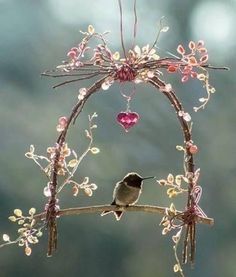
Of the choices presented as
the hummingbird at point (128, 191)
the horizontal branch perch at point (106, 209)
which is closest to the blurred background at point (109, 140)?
the hummingbird at point (128, 191)

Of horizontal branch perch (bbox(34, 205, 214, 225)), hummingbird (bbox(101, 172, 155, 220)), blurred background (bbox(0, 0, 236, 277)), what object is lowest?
horizontal branch perch (bbox(34, 205, 214, 225))

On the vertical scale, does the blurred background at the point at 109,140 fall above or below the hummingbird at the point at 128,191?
above

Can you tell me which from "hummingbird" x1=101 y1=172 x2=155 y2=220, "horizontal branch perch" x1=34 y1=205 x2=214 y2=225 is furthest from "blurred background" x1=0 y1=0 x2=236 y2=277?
"horizontal branch perch" x1=34 y1=205 x2=214 y2=225

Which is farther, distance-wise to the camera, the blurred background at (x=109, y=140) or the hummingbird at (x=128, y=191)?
the blurred background at (x=109, y=140)

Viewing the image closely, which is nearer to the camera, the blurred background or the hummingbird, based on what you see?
the hummingbird

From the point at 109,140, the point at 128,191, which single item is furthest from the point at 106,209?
the point at 109,140

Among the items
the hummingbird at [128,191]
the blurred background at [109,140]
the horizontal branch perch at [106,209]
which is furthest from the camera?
the blurred background at [109,140]

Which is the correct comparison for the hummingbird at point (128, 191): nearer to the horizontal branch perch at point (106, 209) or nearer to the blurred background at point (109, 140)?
the horizontal branch perch at point (106, 209)

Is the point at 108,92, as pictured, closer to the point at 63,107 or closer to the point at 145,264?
the point at 63,107

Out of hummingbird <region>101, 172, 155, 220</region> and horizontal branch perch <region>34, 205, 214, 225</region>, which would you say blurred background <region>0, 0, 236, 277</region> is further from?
horizontal branch perch <region>34, 205, 214, 225</region>

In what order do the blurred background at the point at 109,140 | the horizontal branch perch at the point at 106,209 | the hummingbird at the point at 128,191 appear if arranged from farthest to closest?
the blurred background at the point at 109,140 → the hummingbird at the point at 128,191 → the horizontal branch perch at the point at 106,209
